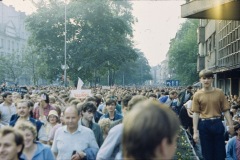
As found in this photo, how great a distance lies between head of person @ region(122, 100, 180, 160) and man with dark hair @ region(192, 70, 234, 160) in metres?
4.88

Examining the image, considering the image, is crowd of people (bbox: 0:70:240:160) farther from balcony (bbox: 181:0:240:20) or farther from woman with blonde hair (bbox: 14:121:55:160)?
balcony (bbox: 181:0:240:20)

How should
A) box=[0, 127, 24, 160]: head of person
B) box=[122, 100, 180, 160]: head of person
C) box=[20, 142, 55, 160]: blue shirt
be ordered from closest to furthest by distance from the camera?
box=[122, 100, 180, 160]: head of person < box=[0, 127, 24, 160]: head of person < box=[20, 142, 55, 160]: blue shirt

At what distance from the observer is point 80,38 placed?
47969 millimetres

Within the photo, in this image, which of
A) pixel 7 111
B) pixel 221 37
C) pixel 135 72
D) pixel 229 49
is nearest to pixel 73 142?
pixel 7 111

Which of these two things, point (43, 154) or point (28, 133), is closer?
point (43, 154)

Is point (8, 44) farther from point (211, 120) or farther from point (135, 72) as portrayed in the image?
point (211, 120)

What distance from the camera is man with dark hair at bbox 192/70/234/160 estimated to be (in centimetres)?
713

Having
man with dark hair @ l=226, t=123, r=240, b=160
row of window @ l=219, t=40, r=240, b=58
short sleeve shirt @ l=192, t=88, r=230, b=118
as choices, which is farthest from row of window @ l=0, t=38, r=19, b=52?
short sleeve shirt @ l=192, t=88, r=230, b=118

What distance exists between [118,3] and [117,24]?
33.6ft

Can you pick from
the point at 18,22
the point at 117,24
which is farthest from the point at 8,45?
the point at 117,24

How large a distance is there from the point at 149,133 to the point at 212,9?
17.1 metres

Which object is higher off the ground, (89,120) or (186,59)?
(186,59)

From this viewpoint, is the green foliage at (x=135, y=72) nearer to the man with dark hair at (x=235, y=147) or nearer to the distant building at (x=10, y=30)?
the distant building at (x=10, y=30)

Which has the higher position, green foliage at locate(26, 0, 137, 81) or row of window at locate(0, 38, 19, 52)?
row of window at locate(0, 38, 19, 52)
